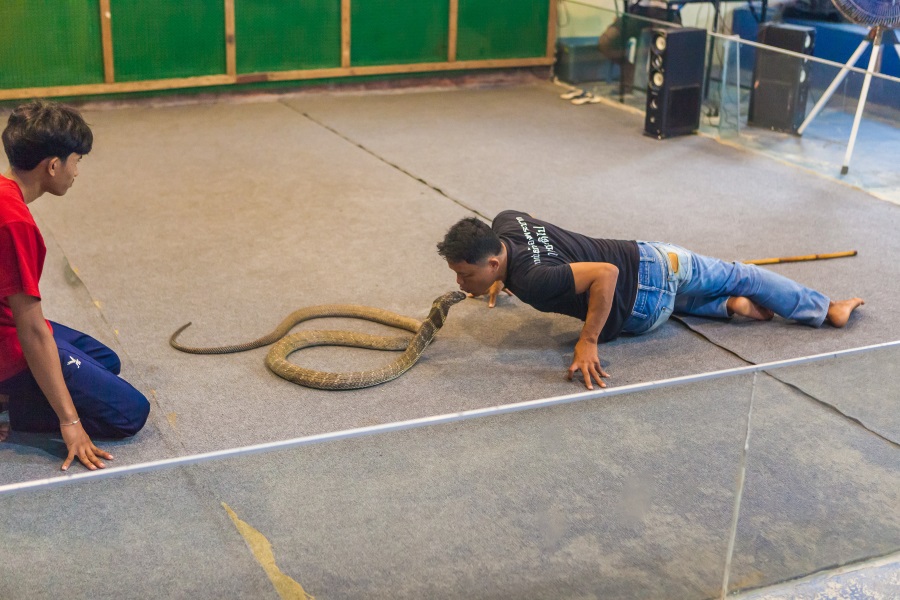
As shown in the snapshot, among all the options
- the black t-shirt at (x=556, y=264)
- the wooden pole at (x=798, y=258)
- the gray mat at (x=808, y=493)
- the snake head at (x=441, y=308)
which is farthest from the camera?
the wooden pole at (x=798, y=258)

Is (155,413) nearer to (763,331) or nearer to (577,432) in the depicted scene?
(577,432)

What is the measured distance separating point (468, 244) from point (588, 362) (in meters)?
0.55

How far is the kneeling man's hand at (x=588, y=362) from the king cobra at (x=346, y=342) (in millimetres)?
475

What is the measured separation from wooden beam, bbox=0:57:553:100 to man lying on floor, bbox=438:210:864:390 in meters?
4.18

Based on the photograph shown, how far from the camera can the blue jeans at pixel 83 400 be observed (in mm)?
2602

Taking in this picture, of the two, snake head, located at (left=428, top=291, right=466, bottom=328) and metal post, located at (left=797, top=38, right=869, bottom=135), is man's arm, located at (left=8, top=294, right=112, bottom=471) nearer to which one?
snake head, located at (left=428, top=291, right=466, bottom=328)

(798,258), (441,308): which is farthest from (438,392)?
(798,258)

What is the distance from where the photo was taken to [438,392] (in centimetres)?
312

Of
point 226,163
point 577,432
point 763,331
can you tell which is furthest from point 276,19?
point 577,432

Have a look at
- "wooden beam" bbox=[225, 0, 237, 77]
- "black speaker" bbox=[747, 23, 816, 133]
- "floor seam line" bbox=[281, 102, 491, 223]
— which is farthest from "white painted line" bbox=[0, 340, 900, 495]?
"wooden beam" bbox=[225, 0, 237, 77]

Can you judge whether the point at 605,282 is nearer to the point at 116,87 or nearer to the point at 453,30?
the point at 116,87

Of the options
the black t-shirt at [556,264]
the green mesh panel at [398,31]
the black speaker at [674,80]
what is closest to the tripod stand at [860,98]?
the black speaker at [674,80]

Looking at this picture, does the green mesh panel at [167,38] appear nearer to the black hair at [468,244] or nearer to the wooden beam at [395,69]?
the wooden beam at [395,69]

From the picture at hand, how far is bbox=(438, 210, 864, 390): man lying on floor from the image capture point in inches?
121
